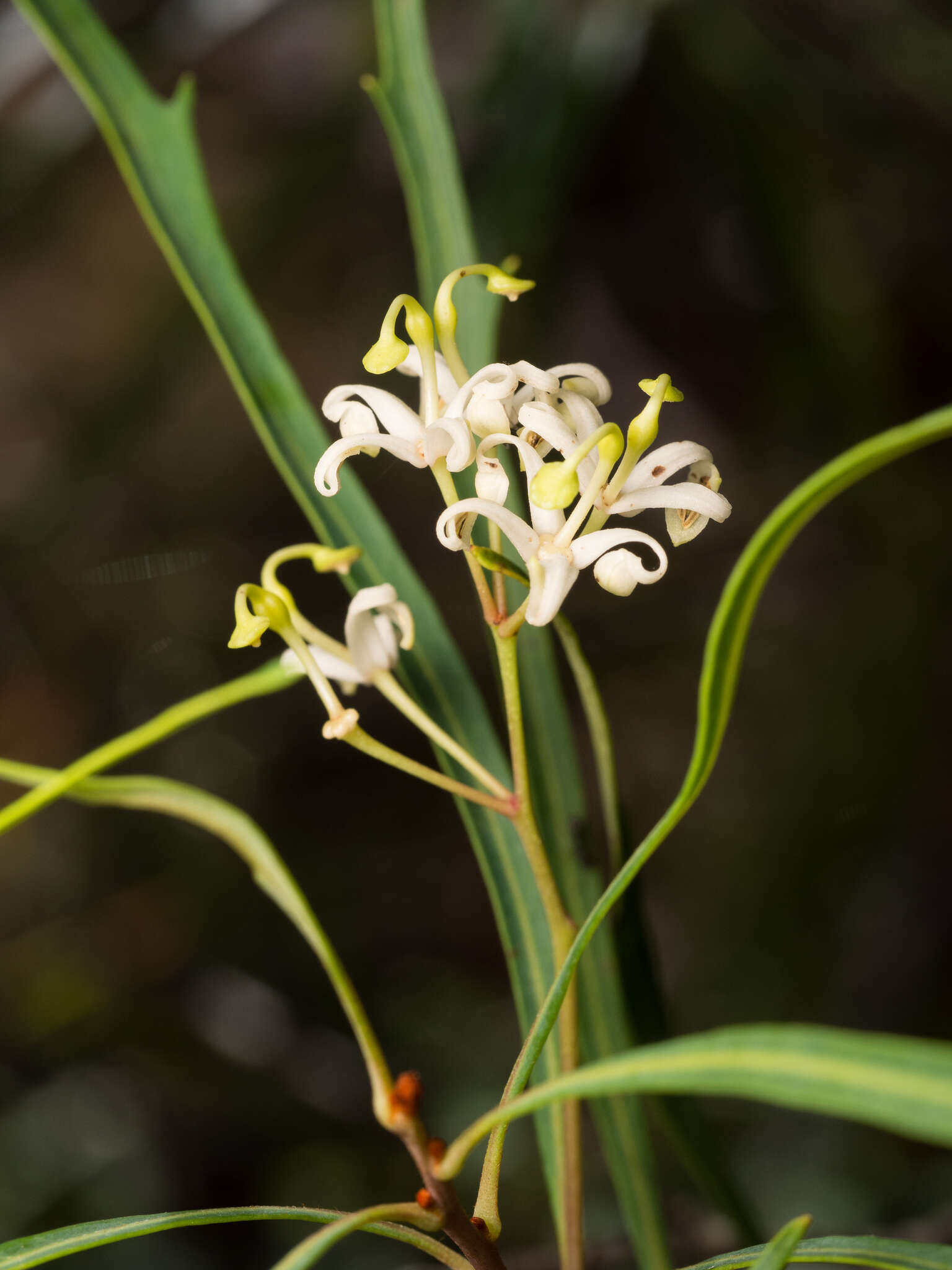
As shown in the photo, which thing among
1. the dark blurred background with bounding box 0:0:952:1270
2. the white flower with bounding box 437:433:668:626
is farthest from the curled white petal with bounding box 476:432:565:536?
the dark blurred background with bounding box 0:0:952:1270

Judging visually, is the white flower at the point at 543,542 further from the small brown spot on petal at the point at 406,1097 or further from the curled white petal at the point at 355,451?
the small brown spot on petal at the point at 406,1097

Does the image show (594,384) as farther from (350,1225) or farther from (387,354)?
(350,1225)

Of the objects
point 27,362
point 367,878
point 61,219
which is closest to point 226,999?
point 367,878

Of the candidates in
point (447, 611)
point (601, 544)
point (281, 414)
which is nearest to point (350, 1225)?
point (601, 544)

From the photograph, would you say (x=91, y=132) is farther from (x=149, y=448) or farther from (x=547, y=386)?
(x=547, y=386)

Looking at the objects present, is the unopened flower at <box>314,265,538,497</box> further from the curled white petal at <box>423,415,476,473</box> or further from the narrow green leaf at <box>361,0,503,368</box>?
the narrow green leaf at <box>361,0,503,368</box>

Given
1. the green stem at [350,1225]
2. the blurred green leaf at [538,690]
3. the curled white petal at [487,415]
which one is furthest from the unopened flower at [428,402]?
the green stem at [350,1225]
